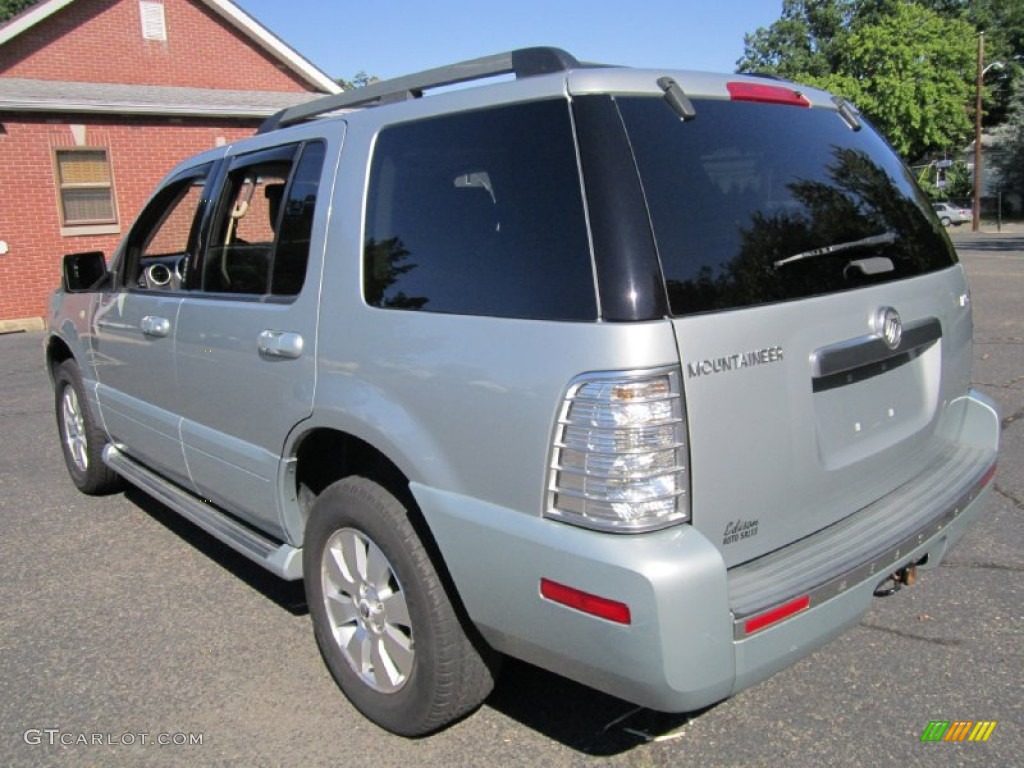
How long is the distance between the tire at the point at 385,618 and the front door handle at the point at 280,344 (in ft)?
1.59

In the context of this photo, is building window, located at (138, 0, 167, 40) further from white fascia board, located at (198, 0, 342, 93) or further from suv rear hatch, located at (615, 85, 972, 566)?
suv rear hatch, located at (615, 85, 972, 566)

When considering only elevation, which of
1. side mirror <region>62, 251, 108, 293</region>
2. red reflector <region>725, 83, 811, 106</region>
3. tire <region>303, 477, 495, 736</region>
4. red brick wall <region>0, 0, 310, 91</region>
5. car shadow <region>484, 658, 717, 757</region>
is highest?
red brick wall <region>0, 0, 310, 91</region>

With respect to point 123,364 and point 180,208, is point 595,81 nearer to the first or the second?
point 180,208

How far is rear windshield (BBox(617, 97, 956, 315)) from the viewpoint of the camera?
222cm

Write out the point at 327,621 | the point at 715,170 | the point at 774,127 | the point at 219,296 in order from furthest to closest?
1. the point at 219,296
2. the point at 327,621
3. the point at 774,127
4. the point at 715,170

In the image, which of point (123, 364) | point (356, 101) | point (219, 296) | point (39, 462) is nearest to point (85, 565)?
point (123, 364)

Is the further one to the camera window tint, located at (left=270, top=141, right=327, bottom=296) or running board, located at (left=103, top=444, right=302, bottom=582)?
running board, located at (left=103, top=444, right=302, bottom=582)

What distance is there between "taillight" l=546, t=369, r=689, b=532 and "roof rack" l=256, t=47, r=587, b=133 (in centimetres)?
90

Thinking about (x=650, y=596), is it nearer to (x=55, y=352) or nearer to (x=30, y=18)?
(x=55, y=352)

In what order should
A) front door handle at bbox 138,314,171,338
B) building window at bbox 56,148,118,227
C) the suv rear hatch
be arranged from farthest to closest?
building window at bbox 56,148,118,227 < front door handle at bbox 138,314,171,338 < the suv rear hatch

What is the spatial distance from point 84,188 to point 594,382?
612 inches

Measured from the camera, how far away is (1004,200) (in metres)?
49.4

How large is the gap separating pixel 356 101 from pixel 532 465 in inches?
69.1

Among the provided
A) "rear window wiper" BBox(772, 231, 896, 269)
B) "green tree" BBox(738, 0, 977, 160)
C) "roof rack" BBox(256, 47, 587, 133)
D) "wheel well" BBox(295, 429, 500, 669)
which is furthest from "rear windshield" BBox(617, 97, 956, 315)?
"green tree" BBox(738, 0, 977, 160)
